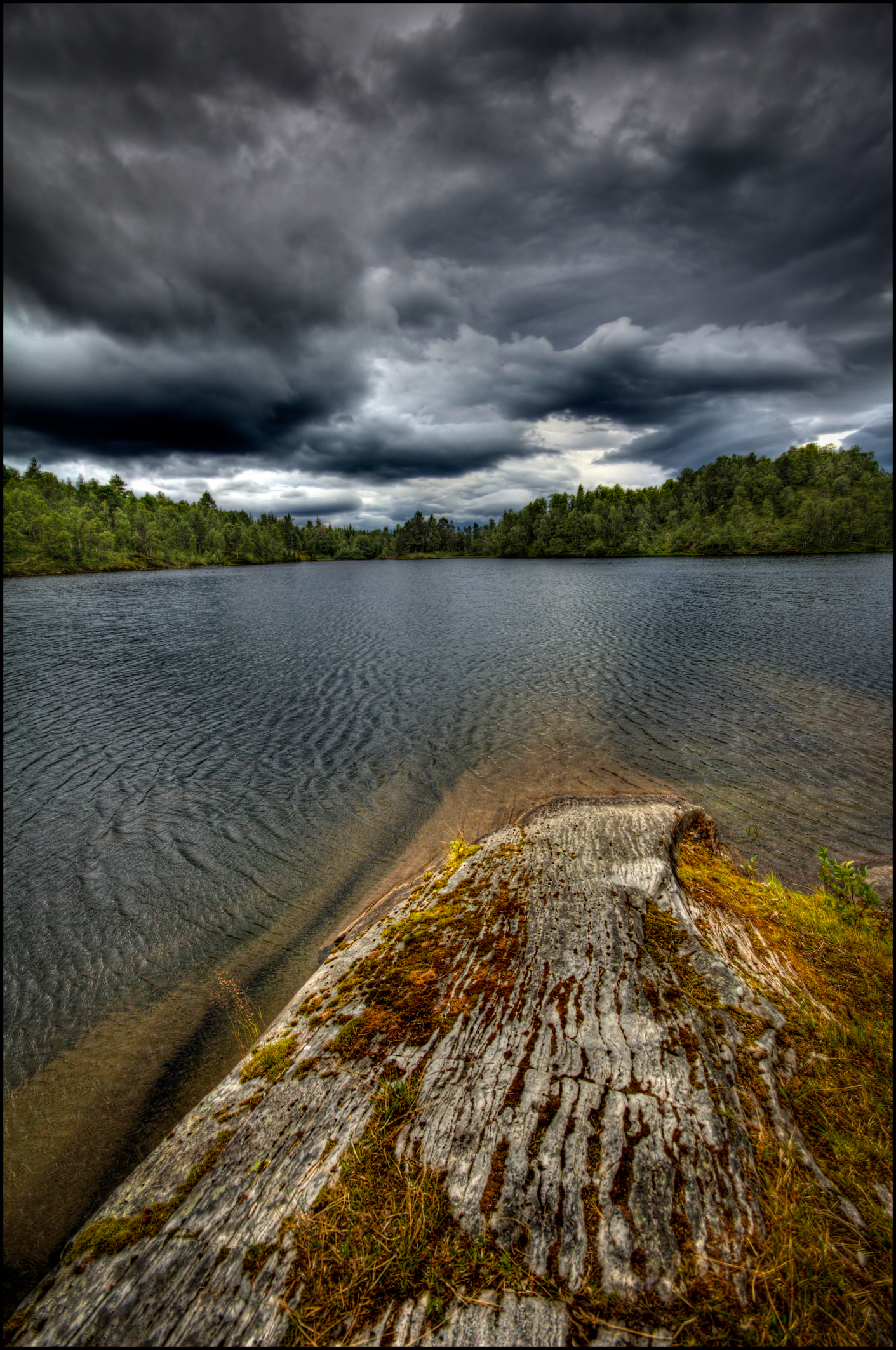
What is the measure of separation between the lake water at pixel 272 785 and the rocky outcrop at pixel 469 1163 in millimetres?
3351

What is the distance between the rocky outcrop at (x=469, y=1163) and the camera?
2.83 m

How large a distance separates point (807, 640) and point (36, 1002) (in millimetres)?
40527

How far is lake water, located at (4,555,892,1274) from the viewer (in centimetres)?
712

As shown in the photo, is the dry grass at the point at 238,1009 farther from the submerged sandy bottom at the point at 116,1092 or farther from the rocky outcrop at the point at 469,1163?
the rocky outcrop at the point at 469,1163

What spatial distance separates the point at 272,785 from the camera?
49.6 feet

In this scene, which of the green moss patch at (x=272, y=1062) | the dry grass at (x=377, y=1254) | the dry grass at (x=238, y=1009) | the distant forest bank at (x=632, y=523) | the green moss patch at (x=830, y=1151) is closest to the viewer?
the green moss patch at (x=830, y=1151)

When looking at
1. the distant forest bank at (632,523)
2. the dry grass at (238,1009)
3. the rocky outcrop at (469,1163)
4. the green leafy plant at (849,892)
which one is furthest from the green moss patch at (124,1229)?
the distant forest bank at (632,523)

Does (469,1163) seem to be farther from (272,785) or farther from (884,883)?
(272,785)

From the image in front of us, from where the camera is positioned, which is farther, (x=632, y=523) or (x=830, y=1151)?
(x=632, y=523)

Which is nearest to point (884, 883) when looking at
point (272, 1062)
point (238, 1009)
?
point (272, 1062)

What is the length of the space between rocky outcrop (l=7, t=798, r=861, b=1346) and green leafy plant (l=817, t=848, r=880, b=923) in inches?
103

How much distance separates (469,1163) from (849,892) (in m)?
7.63

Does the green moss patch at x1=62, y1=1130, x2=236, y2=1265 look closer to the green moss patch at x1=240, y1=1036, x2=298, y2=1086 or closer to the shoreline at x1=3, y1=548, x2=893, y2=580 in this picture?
the green moss patch at x1=240, y1=1036, x2=298, y2=1086

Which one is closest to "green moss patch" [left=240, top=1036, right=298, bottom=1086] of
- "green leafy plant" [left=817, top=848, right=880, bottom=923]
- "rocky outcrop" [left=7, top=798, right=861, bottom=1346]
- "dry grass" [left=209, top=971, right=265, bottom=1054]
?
"rocky outcrop" [left=7, top=798, right=861, bottom=1346]
